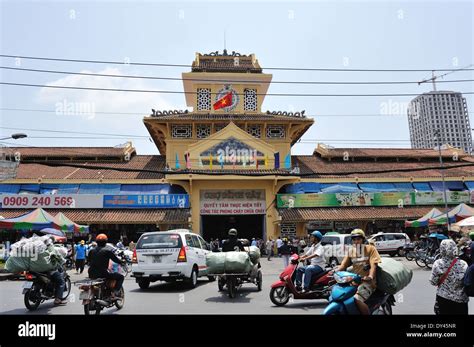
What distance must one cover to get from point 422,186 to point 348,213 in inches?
281

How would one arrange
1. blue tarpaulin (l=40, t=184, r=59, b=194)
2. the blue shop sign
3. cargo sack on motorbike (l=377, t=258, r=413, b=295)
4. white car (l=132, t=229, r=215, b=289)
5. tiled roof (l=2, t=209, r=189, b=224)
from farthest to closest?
blue tarpaulin (l=40, t=184, r=59, b=194) < the blue shop sign < tiled roof (l=2, t=209, r=189, b=224) < white car (l=132, t=229, r=215, b=289) < cargo sack on motorbike (l=377, t=258, r=413, b=295)

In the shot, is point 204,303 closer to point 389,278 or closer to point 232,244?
point 232,244

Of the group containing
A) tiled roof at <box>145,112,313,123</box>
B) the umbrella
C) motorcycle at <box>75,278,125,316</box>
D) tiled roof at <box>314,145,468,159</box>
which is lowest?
motorcycle at <box>75,278,125,316</box>

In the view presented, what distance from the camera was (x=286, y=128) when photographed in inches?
1216

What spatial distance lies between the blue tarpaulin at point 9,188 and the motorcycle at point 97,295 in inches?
885

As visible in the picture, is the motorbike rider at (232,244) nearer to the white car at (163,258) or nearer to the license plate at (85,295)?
the white car at (163,258)

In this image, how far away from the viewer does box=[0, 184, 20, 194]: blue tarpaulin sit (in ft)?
89.7

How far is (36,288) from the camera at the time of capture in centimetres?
905

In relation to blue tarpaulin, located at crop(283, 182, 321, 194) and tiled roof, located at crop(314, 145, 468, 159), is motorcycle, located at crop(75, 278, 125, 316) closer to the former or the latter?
blue tarpaulin, located at crop(283, 182, 321, 194)

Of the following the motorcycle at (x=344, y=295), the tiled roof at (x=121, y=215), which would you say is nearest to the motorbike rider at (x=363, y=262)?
the motorcycle at (x=344, y=295)

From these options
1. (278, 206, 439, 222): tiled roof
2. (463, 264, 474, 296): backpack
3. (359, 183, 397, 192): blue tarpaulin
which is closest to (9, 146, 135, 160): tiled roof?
(278, 206, 439, 222): tiled roof

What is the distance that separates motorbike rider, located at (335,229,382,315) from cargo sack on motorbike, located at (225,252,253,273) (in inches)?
164
